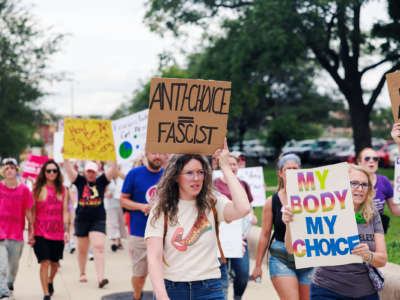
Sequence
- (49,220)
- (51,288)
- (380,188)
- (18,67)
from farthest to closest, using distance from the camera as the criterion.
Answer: (18,67), (51,288), (49,220), (380,188)

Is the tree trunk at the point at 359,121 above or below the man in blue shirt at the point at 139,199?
above

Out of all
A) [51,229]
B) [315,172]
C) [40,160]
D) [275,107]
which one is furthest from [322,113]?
[315,172]

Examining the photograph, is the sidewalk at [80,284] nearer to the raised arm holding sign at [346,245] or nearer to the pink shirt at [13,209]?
the pink shirt at [13,209]

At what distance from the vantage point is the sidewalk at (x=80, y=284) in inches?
290

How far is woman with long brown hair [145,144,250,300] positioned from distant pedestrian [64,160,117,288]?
4389mm

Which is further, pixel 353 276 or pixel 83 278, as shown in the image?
pixel 83 278

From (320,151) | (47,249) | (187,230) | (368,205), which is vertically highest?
(320,151)

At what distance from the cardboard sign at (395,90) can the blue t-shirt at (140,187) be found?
115 inches

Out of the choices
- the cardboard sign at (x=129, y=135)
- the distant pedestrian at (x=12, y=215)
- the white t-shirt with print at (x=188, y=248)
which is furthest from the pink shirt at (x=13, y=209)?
the white t-shirt with print at (x=188, y=248)

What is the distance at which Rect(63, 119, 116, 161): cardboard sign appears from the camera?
818 centimetres

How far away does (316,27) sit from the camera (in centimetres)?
1906

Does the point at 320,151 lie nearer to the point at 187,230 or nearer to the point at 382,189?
the point at 382,189

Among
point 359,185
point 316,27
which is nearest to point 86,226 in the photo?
point 359,185

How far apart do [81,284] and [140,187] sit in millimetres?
2419
